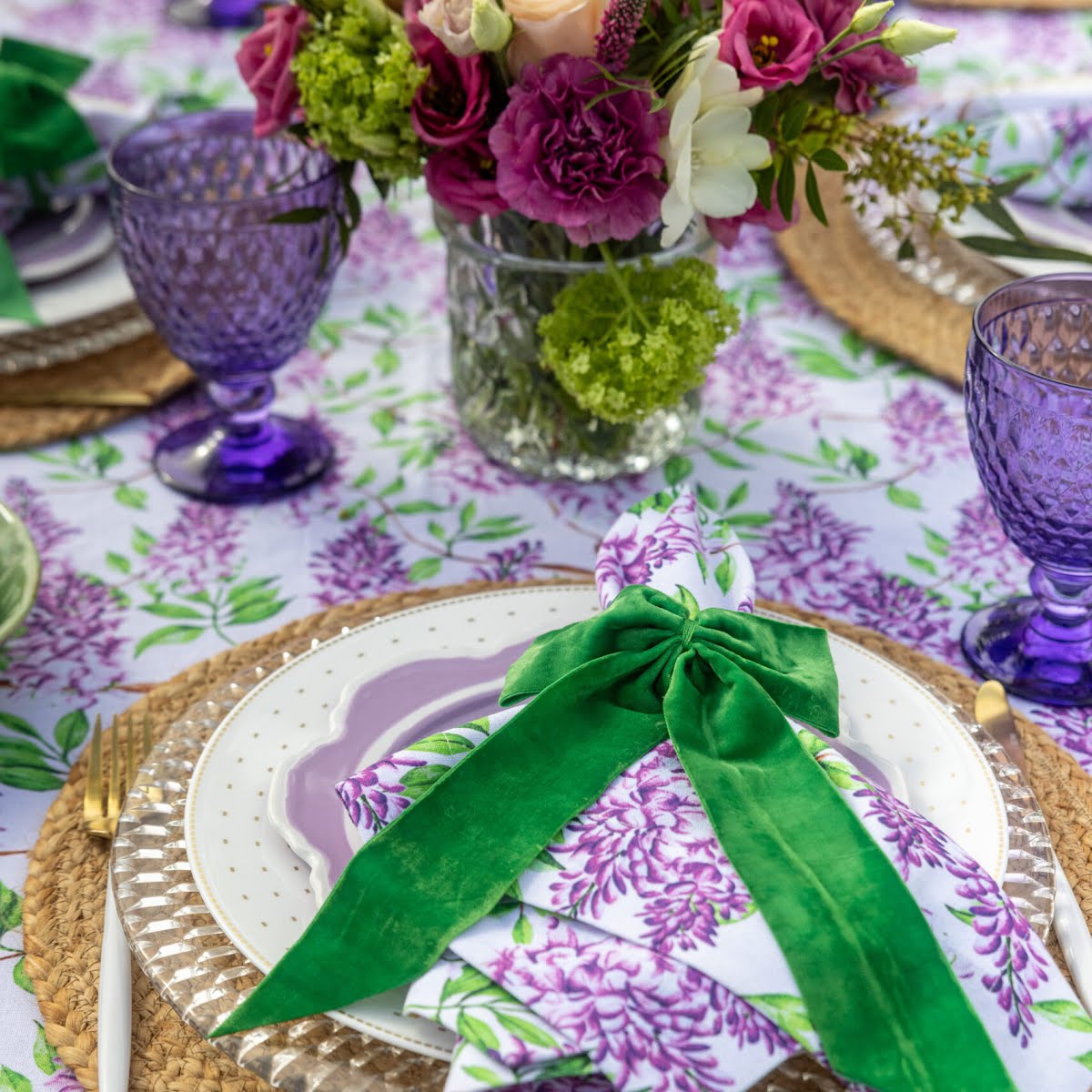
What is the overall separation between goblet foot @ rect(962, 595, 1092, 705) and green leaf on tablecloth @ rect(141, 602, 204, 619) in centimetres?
44

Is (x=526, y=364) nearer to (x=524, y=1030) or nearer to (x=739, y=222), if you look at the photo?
(x=739, y=222)

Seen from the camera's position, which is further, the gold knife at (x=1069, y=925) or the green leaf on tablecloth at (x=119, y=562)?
the green leaf on tablecloth at (x=119, y=562)

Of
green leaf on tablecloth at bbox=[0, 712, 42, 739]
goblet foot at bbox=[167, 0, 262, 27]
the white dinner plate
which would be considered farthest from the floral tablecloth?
goblet foot at bbox=[167, 0, 262, 27]

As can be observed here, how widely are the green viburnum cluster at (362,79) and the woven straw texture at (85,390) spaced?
306 millimetres

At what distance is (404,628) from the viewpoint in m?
0.64

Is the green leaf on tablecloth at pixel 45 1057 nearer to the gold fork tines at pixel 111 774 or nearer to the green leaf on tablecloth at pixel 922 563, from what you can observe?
the gold fork tines at pixel 111 774

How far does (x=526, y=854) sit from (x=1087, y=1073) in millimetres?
193

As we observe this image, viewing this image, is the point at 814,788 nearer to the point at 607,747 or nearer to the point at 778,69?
the point at 607,747

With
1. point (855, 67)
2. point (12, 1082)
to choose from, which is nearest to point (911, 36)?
point (855, 67)

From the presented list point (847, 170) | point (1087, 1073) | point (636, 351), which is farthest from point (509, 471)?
point (1087, 1073)

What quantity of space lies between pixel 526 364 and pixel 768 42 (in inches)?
9.9

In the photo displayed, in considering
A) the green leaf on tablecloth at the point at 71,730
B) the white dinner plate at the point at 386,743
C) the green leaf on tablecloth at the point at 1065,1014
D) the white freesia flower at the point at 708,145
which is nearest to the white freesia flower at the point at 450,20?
the white freesia flower at the point at 708,145

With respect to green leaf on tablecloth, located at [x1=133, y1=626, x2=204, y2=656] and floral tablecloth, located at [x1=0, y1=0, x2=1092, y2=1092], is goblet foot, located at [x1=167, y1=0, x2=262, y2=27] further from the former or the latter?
green leaf on tablecloth, located at [x1=133, y1=626, x2=204, y2=656]

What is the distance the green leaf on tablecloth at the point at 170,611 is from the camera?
29.9 inches
